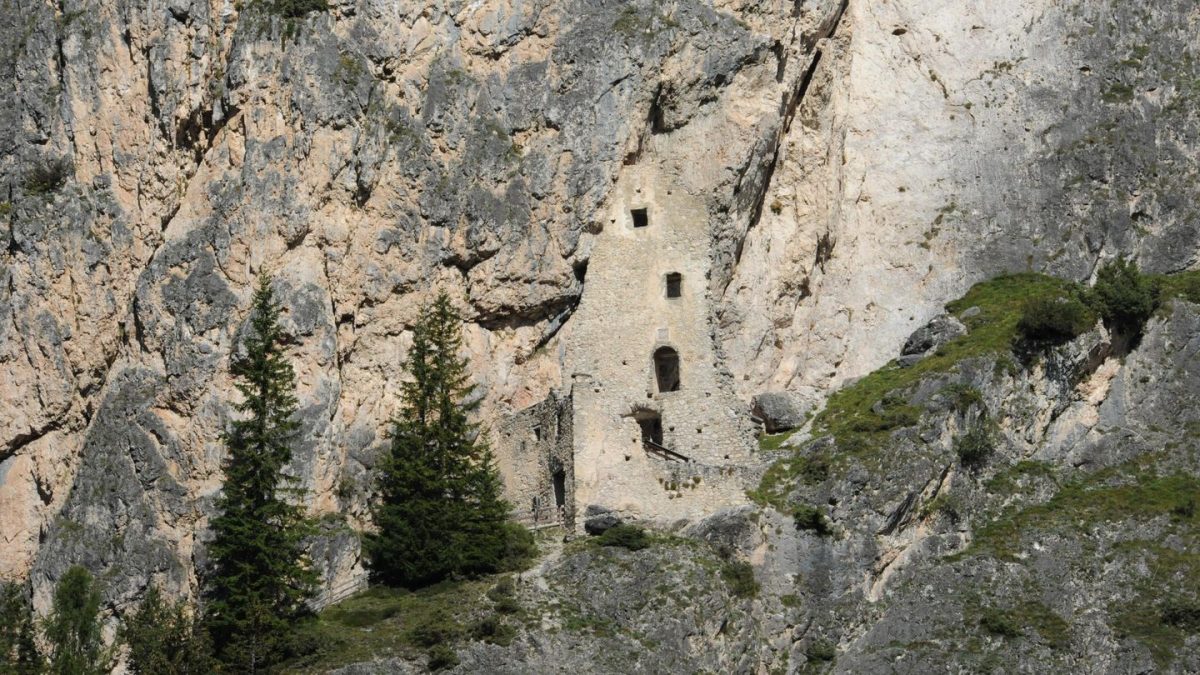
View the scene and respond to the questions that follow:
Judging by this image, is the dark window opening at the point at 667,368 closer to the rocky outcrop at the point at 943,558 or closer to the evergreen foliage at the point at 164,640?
the rocky outcrop at the point at 943,558

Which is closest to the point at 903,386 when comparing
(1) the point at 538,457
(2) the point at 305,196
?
(1) the point at 538,457

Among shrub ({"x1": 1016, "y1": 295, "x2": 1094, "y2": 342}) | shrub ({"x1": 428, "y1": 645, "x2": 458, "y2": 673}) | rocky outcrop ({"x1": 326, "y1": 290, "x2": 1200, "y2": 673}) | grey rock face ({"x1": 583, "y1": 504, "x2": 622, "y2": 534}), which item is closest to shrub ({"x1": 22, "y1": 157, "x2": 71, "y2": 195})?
grey rock face ({"x1": 583, "y1": 504, "x2": 622, "y2": 534})

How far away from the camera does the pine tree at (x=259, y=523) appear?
5884cm

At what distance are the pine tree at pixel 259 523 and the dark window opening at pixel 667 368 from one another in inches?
509

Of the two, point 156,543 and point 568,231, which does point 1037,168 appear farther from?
point 156,543

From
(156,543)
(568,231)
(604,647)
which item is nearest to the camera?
(604,647)

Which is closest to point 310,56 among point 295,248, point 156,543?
point 295,248

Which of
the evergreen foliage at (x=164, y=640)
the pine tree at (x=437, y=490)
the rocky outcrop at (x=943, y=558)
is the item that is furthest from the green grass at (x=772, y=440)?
the evergreen foliage at (x=164, y=640)

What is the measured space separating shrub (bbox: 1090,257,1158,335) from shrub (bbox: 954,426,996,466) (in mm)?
7204

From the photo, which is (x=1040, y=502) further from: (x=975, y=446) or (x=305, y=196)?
(x=305, y=196)

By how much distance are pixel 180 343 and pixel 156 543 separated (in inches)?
273

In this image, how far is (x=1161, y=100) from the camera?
76.5 m

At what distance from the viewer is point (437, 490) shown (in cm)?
6306

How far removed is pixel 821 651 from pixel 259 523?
1818 centimetres
